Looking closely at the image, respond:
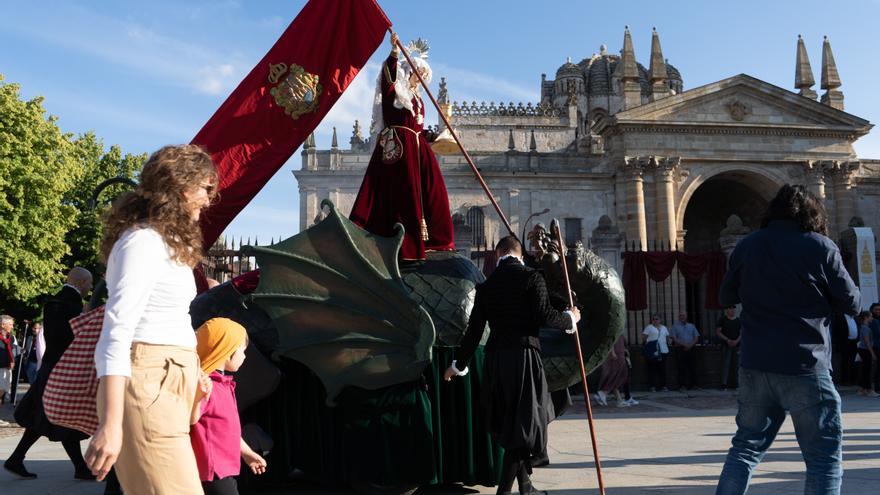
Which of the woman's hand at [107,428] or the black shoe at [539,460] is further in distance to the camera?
the black shoe at [539,460]

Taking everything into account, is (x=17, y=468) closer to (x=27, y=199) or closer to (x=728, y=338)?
(x=728, y=338)

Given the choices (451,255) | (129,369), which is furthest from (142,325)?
(451,255)

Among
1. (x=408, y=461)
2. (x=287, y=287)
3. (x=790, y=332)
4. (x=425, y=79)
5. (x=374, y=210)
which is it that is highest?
(x=425, y=79)

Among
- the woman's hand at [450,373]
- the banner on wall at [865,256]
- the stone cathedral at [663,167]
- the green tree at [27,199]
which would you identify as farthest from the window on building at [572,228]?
the woman's hand at [450,373]

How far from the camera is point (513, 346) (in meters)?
4.69

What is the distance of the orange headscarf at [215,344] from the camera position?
3010 millimetres

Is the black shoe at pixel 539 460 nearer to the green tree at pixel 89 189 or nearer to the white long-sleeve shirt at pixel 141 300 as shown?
the white long-sleeve shirt at pixel 141 300

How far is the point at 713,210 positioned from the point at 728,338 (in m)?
23.5

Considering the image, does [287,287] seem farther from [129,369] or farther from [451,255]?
[129,369]

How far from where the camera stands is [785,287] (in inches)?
146

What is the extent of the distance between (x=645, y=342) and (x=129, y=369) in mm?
14094

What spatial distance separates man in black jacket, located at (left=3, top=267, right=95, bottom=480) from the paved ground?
18 centimetres

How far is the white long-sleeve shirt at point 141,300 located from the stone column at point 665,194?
104 ft

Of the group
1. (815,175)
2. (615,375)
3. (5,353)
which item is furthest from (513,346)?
(815,175)
